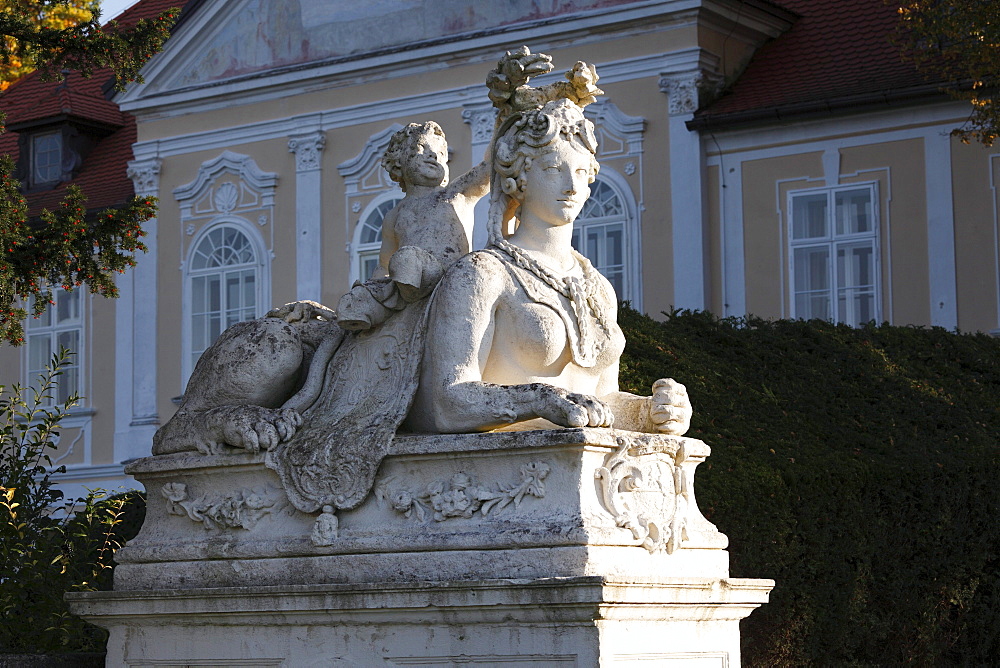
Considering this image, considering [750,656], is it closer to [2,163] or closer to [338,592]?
[338,592]

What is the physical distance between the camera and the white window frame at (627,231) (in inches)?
811

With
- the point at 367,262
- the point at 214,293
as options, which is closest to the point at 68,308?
the point at 214,293

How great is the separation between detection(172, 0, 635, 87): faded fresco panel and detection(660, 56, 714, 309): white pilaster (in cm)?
199

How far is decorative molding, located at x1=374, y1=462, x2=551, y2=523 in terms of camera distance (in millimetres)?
4914

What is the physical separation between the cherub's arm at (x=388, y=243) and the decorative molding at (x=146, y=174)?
1923cm

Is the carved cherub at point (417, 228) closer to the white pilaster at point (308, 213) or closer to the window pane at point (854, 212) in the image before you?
the window pane at point (854, 212)

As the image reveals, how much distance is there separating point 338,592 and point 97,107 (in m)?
22.5

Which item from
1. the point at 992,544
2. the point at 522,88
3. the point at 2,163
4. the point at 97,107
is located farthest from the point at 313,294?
the point at 522,88

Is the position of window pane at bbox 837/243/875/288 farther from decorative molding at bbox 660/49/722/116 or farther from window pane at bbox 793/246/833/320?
decorative molding at bbox 660/49/722/116

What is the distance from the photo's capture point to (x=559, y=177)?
5336 millimetres

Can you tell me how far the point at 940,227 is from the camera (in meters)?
19.0

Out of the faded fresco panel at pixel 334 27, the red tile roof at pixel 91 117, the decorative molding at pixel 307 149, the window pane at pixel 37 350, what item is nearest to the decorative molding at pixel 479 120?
the faded fresco panel at pixel 334 27

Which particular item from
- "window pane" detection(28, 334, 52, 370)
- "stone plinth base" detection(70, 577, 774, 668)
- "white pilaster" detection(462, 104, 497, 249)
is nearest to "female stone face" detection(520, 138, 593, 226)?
"stone plinth base" detection(70, 577, 774, 668)

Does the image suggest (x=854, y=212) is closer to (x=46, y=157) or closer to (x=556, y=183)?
(x=46, y=157)
